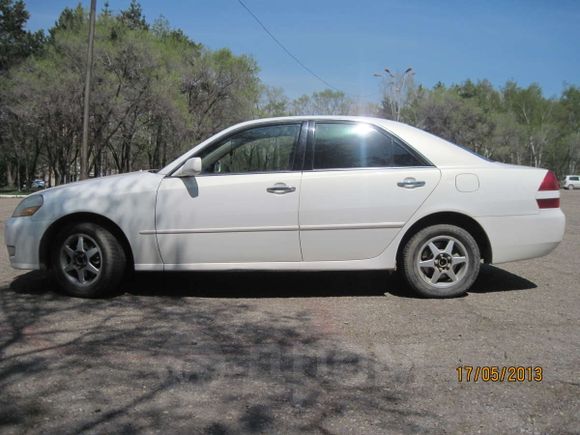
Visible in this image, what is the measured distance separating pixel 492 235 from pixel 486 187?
17.2 inches

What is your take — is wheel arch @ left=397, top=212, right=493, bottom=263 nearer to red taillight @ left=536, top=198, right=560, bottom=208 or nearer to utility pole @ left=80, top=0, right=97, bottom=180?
red taillight @ left=536, top=198, right=560, bottom=208

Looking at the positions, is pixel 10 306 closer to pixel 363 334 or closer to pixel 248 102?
pixel 363 334

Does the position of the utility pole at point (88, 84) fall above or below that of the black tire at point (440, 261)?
above

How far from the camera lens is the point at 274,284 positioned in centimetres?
580

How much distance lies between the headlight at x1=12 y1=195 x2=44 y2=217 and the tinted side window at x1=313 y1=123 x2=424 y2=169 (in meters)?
2.54

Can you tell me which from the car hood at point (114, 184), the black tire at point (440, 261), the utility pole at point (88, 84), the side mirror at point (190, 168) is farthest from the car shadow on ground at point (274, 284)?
the utility pole at point (88, 84)

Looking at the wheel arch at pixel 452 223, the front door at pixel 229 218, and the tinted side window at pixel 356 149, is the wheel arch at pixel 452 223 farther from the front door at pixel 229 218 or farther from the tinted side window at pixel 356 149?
the front door at pixel 229 218

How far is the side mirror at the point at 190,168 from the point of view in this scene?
4887 millimetres

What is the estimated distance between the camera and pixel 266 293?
5.41m

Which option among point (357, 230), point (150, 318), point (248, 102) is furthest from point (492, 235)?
point (248, 102)

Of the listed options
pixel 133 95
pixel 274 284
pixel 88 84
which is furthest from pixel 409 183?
pixel 133 95

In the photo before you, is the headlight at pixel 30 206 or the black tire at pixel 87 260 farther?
the headlight at pixel 30 206

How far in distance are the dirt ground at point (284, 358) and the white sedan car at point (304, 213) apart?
362mm

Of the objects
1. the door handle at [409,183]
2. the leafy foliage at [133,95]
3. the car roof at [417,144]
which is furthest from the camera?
the leafy foliage at [133,95]
